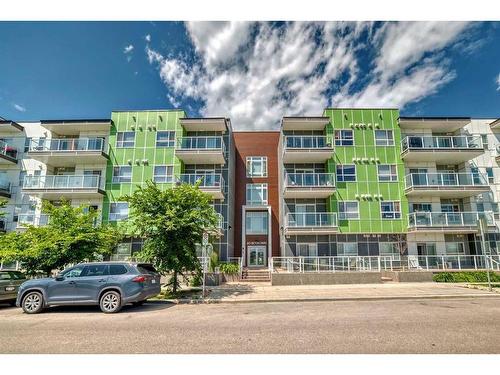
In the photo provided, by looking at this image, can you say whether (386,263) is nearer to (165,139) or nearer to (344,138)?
Result: (344,138)

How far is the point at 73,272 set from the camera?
1109cm

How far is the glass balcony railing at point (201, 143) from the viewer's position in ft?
79.6

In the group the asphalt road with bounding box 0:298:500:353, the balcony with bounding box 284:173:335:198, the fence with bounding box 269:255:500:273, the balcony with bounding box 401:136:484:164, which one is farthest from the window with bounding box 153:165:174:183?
the balcony with bounding box 401:136:484:164

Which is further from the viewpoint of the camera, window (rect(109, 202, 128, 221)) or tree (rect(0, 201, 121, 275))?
window (rect(109, 202, 128, 221))

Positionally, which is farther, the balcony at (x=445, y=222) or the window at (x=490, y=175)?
the window at (x=490, y=175)

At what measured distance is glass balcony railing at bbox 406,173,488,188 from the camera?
2355 centimetres

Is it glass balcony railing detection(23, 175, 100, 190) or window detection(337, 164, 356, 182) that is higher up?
window detection(337, 164, 356, 182)

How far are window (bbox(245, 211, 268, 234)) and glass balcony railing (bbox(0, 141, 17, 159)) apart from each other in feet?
73.4

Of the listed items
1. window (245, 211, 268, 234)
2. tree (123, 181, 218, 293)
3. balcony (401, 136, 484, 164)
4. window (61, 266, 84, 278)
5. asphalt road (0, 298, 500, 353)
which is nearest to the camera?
asphalt road (0, 298, 500, 353)

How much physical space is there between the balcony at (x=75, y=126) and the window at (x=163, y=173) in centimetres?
627

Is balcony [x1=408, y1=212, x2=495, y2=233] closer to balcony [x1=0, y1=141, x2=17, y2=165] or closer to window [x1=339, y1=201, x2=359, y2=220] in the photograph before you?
window [x1=339, y1=201, x2=359, y2=220]

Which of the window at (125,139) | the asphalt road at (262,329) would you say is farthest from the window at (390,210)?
the window at (125,139)

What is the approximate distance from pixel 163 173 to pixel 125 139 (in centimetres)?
483

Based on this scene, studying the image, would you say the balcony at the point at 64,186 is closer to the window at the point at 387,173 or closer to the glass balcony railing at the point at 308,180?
the glass balcony railing at the point at 308,180
